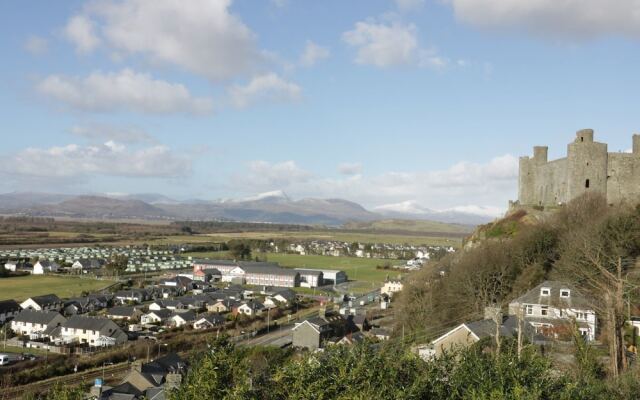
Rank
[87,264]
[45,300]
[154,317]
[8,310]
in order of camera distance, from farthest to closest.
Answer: [87,264]
[45,300]
[154,317]
[8,310]

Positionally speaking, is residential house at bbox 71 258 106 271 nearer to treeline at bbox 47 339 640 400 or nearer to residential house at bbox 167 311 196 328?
residential house at bbox 167 311 196 328

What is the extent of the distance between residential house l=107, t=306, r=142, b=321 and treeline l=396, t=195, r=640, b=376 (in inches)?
919

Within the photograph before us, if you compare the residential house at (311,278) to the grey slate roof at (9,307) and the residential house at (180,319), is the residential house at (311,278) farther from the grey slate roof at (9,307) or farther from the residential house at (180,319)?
the grey slate roof at (9,307)

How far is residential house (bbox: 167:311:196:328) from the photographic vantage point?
46.8 metres

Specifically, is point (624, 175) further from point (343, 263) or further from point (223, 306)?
point (343, 263)

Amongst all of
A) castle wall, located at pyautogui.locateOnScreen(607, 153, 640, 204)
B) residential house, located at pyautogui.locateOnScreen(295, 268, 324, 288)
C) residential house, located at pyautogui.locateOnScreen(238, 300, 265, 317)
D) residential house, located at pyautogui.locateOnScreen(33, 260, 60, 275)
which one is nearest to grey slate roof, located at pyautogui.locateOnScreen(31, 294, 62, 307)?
residential house, located at pyautogui.locateOnScreen(238, 300, 265, 317)

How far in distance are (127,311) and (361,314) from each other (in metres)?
19.1

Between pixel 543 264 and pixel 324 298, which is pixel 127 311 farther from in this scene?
pixel 543 264

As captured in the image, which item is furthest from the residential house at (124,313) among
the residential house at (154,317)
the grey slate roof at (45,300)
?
the grey slate roof at (45,300)

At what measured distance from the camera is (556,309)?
24.7 m

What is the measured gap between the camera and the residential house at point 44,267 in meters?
75.7

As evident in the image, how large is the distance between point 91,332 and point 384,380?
3395cm

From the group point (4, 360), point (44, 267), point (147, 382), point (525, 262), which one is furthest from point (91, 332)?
point (44, 267)

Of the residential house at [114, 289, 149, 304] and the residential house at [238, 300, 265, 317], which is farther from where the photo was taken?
the residential house at [114, 289, 149, 304]
